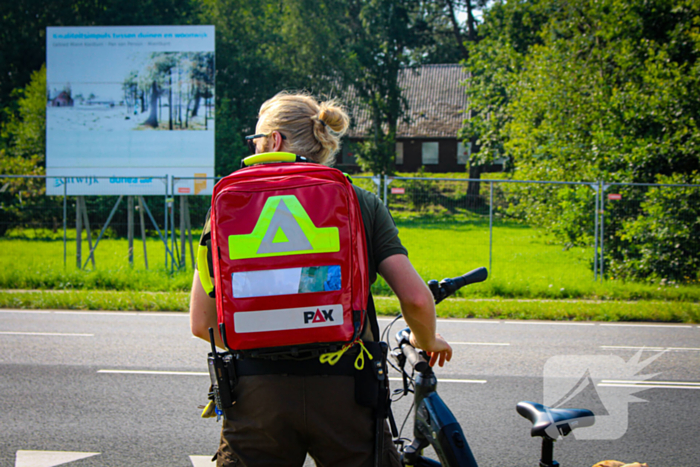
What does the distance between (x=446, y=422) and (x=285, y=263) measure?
748 mm

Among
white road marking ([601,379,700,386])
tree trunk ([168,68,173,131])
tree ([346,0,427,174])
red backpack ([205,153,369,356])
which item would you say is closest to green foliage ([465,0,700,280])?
white road marking ([601,379,700,386])

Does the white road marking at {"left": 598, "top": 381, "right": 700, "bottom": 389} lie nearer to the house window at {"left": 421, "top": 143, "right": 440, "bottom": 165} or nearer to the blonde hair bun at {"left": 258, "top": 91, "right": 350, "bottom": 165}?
the blonde hair bun at {"left": 258, "top": 91, "right": 350, "bottom": 165}

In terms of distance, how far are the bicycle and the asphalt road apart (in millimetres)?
1938

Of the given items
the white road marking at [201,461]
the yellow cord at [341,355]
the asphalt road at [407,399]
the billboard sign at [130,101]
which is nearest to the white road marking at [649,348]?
the asphalt road at [407,399]

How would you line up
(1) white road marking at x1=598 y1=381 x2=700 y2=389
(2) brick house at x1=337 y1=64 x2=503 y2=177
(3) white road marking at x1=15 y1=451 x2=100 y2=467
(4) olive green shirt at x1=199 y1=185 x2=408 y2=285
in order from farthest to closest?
(2) brick house at x1=337 y1=64 x2=503 y2=177
(1) white road marking at x1=598 y1=381 x2=700 y2=389
(3) white road marking at x1=15 y1=451 x2=100 y2=467
(4) olive green shirt at x1=199 y1=185 x2=408 y2=285

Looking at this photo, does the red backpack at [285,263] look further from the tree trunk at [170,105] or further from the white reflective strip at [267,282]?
the tree trunk at [170,105]

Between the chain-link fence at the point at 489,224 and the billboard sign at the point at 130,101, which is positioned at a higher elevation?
the billboard sign at the point at 130,101

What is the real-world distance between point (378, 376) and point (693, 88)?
13361 millimetres

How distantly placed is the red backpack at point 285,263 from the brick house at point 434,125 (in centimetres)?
4182

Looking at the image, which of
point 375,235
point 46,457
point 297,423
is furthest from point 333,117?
point 46,457

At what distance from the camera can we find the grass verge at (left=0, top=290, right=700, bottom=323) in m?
9.43

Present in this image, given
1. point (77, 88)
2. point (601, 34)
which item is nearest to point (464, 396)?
point (601, 34)

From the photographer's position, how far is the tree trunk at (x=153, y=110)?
17.2 m

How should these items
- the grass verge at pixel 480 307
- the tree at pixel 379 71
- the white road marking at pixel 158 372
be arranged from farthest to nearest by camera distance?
1. the tree at pixel 379 71
2. the grass verge at pixel 480 307
3. the white road marking at pixel 158 372
